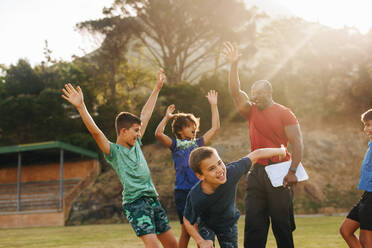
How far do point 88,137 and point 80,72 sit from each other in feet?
25.5

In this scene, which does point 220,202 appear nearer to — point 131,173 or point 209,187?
point 209,187

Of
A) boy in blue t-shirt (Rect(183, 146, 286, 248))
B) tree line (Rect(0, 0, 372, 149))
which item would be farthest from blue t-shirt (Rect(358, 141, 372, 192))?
tree line (Rect(0, 0, 372, 149))

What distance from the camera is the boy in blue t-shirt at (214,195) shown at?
3.53m

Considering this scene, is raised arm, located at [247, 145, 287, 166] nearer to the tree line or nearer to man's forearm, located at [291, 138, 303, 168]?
man's forearm, located at [291, 138, 303, 168]

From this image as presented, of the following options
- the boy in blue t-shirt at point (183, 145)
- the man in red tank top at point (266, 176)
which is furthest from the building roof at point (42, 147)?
the man in red tank top at point (266, 176)

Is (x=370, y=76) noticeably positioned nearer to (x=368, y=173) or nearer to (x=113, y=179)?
(x=113, y=179)

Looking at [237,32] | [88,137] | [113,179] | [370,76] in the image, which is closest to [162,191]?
[113,179]

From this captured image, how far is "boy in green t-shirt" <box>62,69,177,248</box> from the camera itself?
405 cm

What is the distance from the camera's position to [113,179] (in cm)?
2208

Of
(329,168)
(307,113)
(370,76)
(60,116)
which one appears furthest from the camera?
(60,116)

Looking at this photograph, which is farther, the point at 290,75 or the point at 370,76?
the point at 290,75

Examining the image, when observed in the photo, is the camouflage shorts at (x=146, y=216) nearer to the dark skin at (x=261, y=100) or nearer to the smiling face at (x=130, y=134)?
the smiling face at (x=130, y=134)

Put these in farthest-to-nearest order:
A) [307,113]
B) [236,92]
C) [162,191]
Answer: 1. [307,113]
2. [162,191]
3. [236,92]

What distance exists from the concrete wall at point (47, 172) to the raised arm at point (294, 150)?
22.1 m
